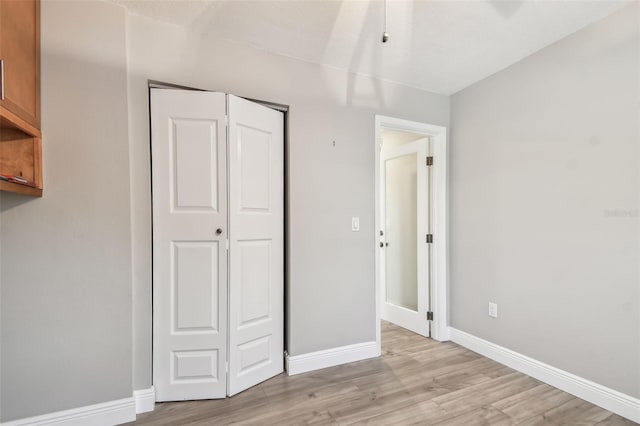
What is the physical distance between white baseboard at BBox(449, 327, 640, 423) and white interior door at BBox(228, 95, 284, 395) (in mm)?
1803

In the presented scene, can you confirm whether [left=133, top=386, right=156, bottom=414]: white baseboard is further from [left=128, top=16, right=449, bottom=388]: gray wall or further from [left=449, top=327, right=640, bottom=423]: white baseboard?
[left=449, top=327, right=640, bottom=423]: white baseboard

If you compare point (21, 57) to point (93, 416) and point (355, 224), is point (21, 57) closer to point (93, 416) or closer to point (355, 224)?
point (93, 416)

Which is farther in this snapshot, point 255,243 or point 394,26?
point 255,243

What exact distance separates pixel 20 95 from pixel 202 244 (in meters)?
1.19

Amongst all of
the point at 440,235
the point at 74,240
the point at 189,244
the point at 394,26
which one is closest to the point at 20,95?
the point at 74,240

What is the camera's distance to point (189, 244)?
1995 millimetres

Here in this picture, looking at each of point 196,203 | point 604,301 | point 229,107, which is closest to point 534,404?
point 604,301

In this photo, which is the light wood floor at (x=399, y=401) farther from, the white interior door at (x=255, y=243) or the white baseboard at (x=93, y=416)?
the white interior door at (x=255, y=243)

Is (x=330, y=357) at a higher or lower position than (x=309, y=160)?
lower

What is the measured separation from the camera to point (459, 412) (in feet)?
6.12

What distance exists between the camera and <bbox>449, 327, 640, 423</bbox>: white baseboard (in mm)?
1804

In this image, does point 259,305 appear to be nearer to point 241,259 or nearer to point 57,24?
point 241,259

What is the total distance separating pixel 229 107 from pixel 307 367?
6.76 feet

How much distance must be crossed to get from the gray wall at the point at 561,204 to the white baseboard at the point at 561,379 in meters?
0.05
